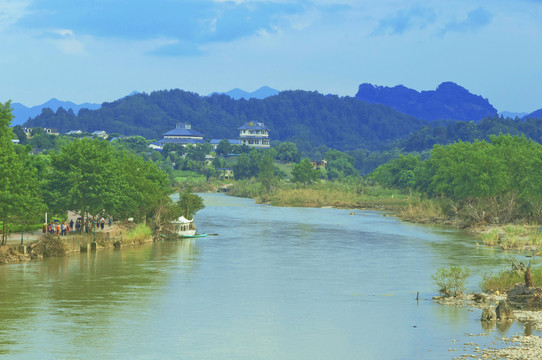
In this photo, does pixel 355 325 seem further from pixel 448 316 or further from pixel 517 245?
pixel 517 245

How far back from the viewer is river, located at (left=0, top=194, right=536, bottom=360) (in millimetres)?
34375

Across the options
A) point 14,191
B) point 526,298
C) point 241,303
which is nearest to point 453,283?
point 526,298

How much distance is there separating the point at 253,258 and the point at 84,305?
24528 mm

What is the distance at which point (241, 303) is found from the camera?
45219 mm

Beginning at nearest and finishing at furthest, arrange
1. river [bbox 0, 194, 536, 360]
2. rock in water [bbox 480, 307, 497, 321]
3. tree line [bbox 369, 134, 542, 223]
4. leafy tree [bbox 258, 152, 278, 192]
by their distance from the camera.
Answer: river [bbox 0, 194, 536, 360]
rock in water [bbox 480, 307, 497, 321]
tree line [bbox 369, 134, 542, 223]
leafy tree [bbox 258, 152, 278, 192]

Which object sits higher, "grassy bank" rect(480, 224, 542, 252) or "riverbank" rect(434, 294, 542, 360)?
"grassy bank" rect(480, 224, 542, 252)

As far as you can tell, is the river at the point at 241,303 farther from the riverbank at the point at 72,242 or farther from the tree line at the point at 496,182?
the tree line at the point at 496,182

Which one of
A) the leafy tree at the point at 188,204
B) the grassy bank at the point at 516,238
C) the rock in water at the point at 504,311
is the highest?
the leafy tree at the point at 188,204

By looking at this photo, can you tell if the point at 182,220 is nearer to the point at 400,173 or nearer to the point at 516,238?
the point at 516,238

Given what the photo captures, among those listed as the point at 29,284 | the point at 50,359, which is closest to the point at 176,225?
the point at 29,284

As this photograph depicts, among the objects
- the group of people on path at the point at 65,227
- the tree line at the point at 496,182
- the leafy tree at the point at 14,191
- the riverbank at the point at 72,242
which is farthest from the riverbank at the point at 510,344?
the tree line at the point at 496,182

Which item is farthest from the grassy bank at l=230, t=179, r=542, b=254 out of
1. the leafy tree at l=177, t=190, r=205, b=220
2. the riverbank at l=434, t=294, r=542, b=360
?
the leafy tree at l=177, t=190, r=205, b=220

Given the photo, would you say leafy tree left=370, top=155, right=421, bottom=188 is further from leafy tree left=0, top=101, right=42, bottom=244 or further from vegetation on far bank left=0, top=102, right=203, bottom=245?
leafy tree left=0, top=101, right=42, bottom=244

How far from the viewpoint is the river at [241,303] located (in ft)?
113
